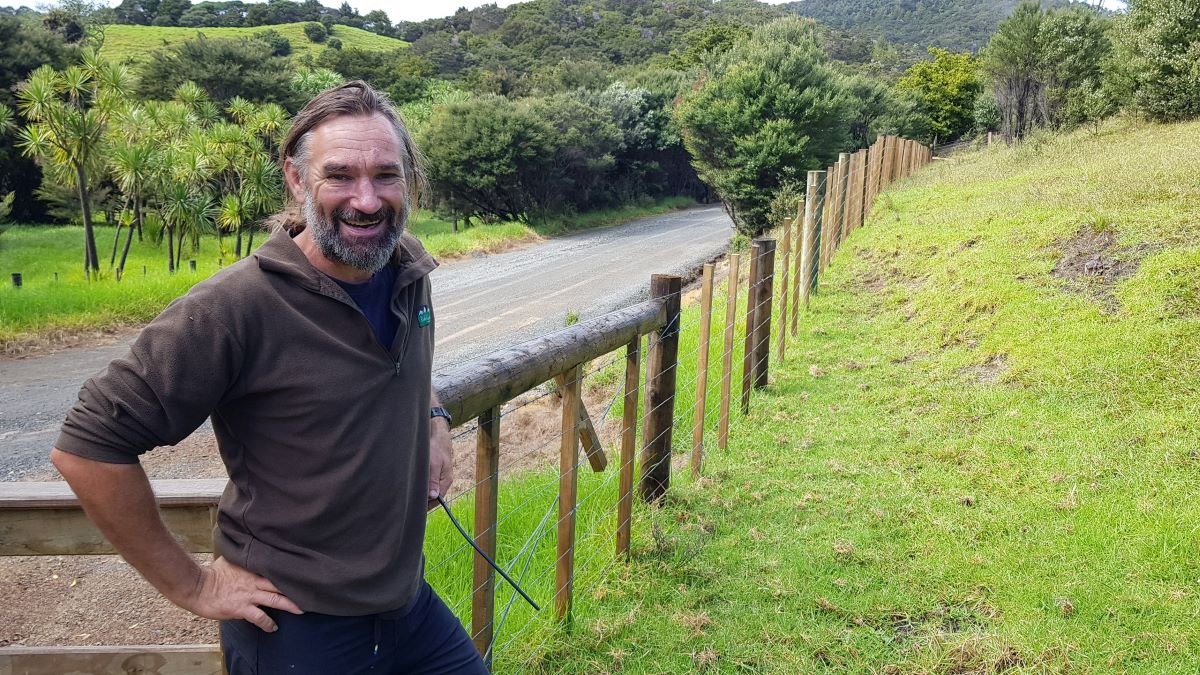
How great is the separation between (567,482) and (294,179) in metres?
1.75

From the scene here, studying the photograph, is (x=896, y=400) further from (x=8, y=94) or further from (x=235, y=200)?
(x=8, y=94)

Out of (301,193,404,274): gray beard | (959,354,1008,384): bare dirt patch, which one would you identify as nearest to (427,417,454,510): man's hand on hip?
(301,193,404,274): gray beard

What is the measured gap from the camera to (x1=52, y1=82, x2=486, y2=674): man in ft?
4.91

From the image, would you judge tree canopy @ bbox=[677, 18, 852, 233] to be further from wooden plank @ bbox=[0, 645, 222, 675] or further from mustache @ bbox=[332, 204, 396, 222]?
wooden plank @ bbox=[0, 645, 222, 675]

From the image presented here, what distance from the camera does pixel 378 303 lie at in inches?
74.8

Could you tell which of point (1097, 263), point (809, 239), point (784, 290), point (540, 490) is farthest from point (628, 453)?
point (809, 239)

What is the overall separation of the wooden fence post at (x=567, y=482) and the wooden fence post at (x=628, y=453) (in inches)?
22.2

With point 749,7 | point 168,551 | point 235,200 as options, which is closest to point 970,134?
point 235,200

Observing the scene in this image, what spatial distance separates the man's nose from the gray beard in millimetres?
26

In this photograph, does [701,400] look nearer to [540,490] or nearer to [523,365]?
[540,490]

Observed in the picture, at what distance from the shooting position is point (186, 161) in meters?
23.6

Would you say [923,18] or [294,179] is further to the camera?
[923,18]

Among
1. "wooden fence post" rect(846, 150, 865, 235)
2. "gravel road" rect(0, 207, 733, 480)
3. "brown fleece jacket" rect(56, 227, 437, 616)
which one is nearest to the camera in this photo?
"brown fleece jacket" rect(56, 227, 437, 616)

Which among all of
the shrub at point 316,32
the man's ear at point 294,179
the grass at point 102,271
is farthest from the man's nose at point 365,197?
the shrub at point 316,32
